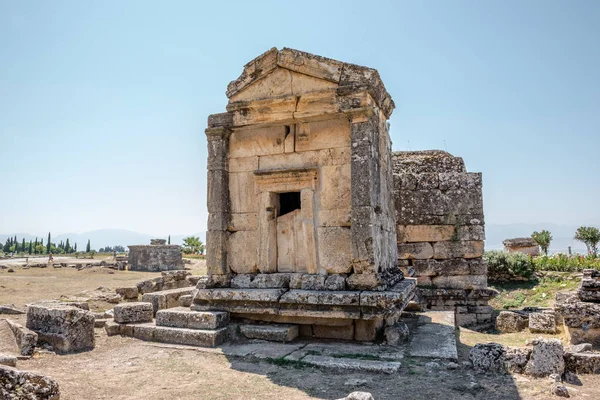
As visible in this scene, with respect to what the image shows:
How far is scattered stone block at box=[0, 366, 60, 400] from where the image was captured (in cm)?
366

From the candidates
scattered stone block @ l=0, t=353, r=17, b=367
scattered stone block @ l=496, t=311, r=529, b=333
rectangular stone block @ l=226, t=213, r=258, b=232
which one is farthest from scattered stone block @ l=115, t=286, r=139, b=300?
scattered stone block @ l=496, t=311, r=529, b=333

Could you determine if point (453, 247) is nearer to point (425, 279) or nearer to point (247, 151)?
point (425, 279)

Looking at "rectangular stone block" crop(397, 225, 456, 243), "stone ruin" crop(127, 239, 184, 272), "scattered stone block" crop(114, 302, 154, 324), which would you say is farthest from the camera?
"stone ruin" crop(127, 239, 184, 272)

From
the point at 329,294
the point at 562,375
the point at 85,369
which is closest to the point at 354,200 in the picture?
the point at 329,294

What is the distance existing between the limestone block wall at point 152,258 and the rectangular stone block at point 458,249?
69.3ft

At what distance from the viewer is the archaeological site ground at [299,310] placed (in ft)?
16.4

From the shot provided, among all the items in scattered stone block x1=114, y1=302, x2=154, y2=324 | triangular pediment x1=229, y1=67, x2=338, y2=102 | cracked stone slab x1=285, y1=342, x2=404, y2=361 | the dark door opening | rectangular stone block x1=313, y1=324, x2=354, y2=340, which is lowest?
cracked stone slab x1=285, y1=342, x2=404, y2=361

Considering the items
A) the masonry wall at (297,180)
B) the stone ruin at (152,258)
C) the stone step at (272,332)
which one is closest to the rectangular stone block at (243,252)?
the masonry wall at (297,180)

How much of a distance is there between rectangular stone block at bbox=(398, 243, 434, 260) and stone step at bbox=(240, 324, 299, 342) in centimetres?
536

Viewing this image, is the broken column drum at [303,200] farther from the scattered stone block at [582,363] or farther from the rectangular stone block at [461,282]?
the rectangular stone block at [461,282]

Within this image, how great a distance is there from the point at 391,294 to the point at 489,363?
4.81 ft

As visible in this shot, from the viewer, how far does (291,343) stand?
6445 millimetres

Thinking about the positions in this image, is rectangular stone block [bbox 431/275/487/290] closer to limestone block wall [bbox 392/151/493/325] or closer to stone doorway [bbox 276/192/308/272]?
limestone block wall [bbox 392/151/493/325]

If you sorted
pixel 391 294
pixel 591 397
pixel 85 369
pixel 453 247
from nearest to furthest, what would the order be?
1. pixel 591 397
2. pixel 85 369
3. pixel 391 294
4. pixel 453 247
